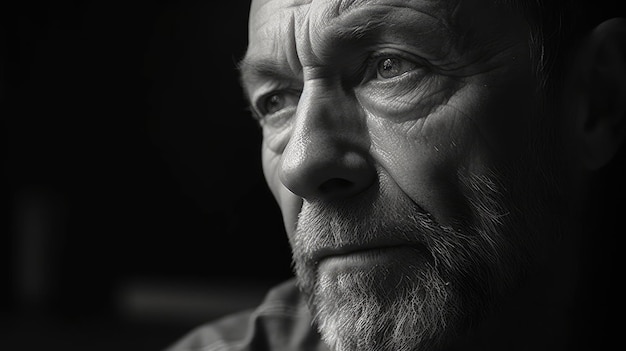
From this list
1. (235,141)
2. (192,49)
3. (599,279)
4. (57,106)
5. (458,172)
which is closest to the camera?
(458,172)

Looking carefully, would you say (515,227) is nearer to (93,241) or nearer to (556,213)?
(556,213)

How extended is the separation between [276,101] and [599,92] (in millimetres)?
514

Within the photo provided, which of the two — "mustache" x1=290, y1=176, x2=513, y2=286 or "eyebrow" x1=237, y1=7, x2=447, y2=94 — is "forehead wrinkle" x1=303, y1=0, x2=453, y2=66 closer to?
"eyebrow" x1=237, y1=7, x2=447, y2=94

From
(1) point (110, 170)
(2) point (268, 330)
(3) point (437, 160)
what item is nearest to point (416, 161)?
(3) point (437, 160)

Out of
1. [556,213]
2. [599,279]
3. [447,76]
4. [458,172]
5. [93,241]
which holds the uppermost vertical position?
[447,76]

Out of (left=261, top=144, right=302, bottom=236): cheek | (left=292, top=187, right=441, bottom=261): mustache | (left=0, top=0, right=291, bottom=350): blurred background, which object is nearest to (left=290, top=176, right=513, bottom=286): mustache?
(left=292, top=187, right=441, bottom=261): mustache

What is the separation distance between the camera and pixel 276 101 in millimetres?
1267

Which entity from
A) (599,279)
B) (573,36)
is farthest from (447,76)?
(599,279)

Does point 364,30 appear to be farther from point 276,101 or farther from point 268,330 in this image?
point 268,330

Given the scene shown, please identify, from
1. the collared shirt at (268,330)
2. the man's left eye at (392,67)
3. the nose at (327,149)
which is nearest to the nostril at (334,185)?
the nose at (327,149)

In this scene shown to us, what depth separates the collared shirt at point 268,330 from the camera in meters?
1.46

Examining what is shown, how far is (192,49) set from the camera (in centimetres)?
296

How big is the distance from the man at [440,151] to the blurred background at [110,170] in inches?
82.7

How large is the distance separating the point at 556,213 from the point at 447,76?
0.27 metres
